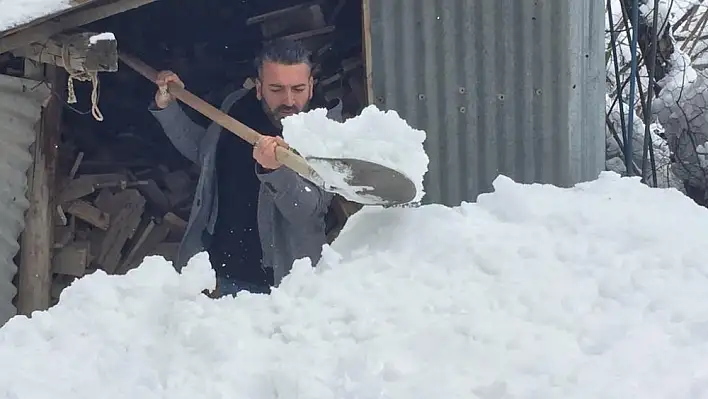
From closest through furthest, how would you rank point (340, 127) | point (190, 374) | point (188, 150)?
point (190, 374) < point (340, 127) < point (188, 150)

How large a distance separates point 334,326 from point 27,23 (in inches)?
91.4

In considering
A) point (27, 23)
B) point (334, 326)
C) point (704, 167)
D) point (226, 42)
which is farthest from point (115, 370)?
point (704, 167)

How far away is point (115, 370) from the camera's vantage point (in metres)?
2.44

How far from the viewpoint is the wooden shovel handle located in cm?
344

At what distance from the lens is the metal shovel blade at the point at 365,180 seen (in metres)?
3.12

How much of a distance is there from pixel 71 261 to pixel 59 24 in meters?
2.06

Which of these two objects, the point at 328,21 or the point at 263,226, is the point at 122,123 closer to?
the point at 328,21

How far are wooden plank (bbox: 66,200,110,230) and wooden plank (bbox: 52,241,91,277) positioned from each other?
0.85 ft

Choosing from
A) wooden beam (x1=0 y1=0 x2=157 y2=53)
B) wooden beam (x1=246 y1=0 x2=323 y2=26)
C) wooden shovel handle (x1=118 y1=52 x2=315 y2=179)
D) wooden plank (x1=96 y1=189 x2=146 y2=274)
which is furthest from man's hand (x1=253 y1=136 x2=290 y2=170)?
wooden plank (x1=96 y1=189 x2=146 y2=274)

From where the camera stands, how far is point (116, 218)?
19.5ft

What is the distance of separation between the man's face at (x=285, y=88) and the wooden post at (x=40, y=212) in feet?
5.02

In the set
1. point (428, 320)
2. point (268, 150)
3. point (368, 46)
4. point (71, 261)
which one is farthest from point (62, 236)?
point (428, 320)

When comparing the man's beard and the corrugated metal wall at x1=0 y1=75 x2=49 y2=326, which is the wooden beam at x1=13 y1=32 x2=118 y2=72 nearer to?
the corrugated metal wall at x1=0 y1=75 x2=49 y2=326

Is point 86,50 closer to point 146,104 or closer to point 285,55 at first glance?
point 285,55
